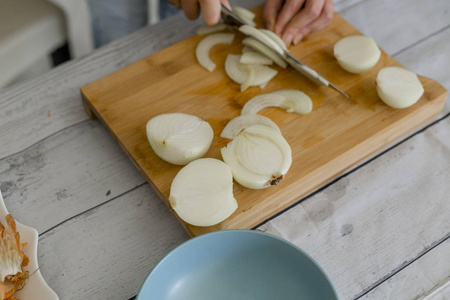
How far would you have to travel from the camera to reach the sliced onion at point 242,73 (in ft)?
3.40

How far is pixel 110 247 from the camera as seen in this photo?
0.89m

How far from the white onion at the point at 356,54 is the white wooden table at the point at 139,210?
0.18 m

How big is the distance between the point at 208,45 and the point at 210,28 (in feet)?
0.19

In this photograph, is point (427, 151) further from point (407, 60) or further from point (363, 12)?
point (363, 12)

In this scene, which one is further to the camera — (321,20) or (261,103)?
(321,20)

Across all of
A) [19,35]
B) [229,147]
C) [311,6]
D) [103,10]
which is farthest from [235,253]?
[103,10]

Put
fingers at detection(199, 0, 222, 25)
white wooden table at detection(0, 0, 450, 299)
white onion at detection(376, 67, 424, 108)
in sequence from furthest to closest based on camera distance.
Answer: fingers at detection(199, 0, 222, 25) < white onion at detection(376, 67, 424, 108) < white wooden table at detection(0, 0, 450, 299)

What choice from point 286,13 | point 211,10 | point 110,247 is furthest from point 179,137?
point 286,13

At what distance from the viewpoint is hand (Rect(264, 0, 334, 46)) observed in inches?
43.8

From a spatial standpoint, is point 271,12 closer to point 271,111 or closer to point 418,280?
point 271,111

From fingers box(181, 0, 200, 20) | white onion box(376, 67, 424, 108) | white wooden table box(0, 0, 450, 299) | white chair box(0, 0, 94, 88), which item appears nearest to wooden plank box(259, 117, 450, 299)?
white wooden table box(0, 0, 450, 299)

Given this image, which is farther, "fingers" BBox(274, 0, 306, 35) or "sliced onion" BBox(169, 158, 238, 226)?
"fingers" BBox(274, 0, 306, 35)

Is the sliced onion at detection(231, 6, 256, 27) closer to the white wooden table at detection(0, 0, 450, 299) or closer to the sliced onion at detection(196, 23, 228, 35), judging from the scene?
the sliced onion at detection(196, 23, 228, 35)

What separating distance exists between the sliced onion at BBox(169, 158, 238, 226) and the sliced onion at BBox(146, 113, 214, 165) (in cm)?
6
